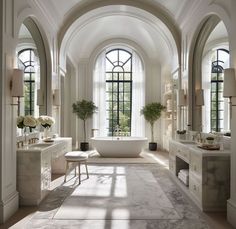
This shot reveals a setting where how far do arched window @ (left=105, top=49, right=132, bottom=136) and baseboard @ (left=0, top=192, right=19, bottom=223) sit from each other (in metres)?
7.55

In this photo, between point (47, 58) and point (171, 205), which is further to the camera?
point (47, 58)

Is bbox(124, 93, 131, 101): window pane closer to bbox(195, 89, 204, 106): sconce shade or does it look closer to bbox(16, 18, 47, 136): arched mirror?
bbox(16, 18, 47, 136): arched mirror

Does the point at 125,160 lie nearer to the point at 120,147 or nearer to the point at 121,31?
the point at 120,147

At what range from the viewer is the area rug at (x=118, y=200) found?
3.50 m

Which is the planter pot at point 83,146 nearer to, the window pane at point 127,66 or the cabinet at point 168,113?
the cabinet at point 168,113

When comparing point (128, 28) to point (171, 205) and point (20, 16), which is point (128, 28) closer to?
point (20, 16)

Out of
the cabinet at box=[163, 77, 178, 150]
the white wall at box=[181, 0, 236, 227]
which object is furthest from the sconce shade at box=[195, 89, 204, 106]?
the cabinet at box=[163, 77, 178, 150]

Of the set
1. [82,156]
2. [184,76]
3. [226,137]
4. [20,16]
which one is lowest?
[82,156]

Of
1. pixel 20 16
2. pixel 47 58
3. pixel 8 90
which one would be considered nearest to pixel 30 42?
pixel 47 58

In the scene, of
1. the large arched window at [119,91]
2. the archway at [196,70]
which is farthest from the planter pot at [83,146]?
the archway at [196,70]

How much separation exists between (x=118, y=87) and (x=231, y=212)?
841 centimetres

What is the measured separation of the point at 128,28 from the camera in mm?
9867

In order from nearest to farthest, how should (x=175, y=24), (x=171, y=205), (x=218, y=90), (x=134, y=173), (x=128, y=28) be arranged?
(x=171, y=205) < (x=218, y=90) < (x=134, y=173) < (x=175, y=24) < (x=128, y=28)

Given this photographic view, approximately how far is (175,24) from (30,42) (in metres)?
3.63
